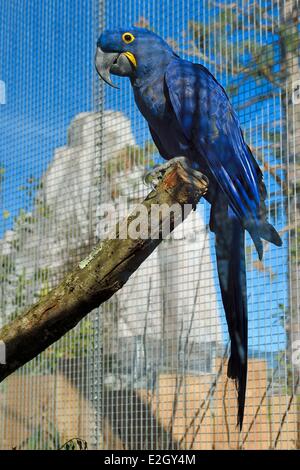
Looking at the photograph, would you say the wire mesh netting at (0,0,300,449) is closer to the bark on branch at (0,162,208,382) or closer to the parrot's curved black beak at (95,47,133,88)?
the parrot's curved black beak at (95,47,133,88)

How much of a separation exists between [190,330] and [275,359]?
0.27m

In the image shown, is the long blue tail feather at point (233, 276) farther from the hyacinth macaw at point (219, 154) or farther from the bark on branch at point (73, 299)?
the bark on branch at point (73, 299)

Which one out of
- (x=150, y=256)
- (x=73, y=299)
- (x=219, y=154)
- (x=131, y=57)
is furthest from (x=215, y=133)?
(x=73, y=299)

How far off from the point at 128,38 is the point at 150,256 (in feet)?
2.04

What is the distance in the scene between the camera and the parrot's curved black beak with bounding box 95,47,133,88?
166 cm

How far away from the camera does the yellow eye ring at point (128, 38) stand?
1.67 metres

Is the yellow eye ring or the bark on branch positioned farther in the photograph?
the yellow eye ring

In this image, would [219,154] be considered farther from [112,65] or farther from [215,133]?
[112,65]

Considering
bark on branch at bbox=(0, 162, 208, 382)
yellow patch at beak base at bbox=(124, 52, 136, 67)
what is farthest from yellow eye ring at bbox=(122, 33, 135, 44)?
bark on branch at bbox=(0, 162, 208, 382)

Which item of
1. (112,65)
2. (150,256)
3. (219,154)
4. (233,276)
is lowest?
(233,276)

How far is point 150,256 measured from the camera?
1.95 meters

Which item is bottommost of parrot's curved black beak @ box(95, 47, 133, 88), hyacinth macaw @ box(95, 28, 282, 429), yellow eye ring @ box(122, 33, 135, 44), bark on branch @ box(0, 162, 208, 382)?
bark on branch @ box(0, 162, 208, 382)

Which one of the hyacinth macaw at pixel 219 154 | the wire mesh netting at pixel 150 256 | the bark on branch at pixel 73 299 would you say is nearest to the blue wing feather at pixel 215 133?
the hyacinth macaw at pixel 219 154

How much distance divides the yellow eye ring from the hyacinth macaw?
0.21 ft
